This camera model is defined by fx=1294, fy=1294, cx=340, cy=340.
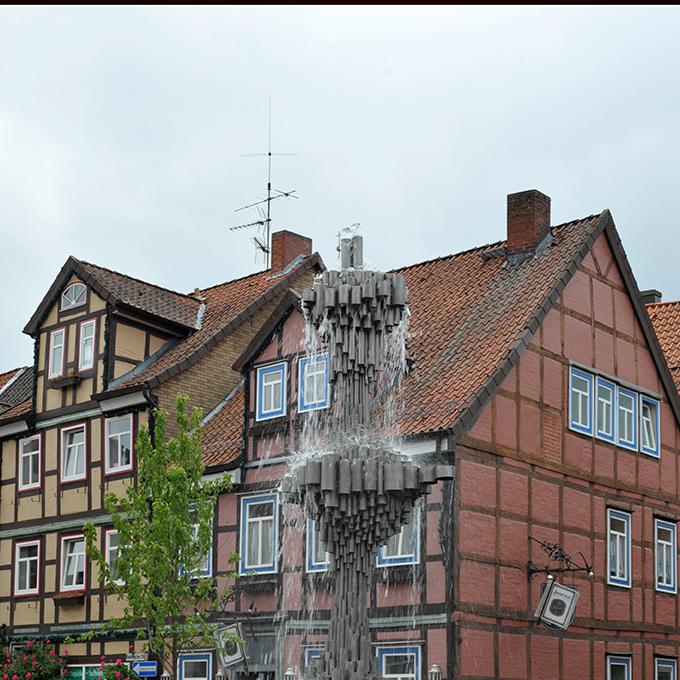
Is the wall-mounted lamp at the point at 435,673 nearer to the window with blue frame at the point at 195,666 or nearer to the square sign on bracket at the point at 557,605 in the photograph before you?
the square sign on bracket at the point at 557,605

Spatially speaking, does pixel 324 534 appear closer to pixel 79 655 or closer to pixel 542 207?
pixel 542 207

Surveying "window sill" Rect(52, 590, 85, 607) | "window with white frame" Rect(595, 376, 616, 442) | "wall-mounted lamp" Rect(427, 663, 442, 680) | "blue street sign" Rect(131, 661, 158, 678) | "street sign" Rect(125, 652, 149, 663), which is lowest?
"blue street sign" Rect(131, 661, 158, 678)

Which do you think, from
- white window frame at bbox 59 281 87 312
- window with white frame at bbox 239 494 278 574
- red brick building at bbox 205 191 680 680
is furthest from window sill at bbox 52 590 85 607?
white window frame at bbox 59 281 87 312

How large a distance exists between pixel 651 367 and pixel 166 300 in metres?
11.4

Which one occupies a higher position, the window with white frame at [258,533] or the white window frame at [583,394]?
the white window frame at [583,394]

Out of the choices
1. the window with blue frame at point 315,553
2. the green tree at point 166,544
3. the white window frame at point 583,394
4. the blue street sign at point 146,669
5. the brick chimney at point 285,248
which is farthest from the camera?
the brick chimney at point 285,248

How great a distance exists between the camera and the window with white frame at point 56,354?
30.2 meters

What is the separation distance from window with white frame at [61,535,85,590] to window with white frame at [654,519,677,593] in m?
12.4

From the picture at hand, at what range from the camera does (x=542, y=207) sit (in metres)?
26.6

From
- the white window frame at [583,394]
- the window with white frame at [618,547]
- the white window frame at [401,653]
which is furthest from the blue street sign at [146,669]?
the white window frame at [583,394]

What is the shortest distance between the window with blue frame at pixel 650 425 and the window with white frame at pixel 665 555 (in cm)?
148

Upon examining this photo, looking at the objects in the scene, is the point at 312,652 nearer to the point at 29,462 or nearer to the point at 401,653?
the point at 401,653

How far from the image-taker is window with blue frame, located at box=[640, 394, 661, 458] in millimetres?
26797

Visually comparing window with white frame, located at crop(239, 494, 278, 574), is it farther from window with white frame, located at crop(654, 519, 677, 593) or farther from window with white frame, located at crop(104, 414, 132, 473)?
window with white frame, located at crop(654, 519, 677, 593)
